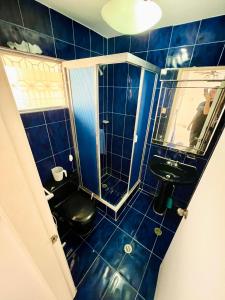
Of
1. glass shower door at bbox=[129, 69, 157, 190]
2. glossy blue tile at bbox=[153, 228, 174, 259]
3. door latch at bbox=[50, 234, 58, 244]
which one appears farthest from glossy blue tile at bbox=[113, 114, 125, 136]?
door latch at bbox=[50, 234, 58, 244]

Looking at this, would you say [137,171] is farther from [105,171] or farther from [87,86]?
[87,86]

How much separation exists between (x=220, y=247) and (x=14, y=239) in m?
0.76

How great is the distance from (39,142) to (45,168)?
346 millimetres

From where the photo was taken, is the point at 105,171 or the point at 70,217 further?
the point at 105,171

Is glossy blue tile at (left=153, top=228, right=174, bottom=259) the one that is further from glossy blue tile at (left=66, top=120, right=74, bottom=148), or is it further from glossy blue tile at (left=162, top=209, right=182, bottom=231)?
glossy blue tile at (left=66, top=120, right=74, bottom=148)

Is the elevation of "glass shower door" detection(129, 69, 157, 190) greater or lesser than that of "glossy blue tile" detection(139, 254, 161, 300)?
greater

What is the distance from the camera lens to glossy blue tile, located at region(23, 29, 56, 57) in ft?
3.85

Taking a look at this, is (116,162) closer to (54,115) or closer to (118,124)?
(118,124)

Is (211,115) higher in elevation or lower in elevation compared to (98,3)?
lower

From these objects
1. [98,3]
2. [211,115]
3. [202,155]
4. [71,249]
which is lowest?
[71,249]

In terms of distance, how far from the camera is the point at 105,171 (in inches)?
107

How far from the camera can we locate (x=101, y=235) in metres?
1.68

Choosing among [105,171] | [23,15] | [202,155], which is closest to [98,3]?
[23,15]

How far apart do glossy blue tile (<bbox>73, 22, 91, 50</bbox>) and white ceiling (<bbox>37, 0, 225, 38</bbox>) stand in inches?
3.1
